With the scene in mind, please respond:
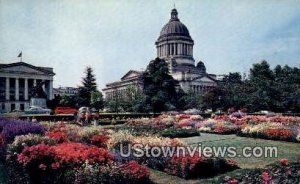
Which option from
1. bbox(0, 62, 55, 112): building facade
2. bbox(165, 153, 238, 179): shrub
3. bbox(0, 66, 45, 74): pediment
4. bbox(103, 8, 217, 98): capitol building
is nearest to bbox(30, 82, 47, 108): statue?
bbox(165, 153, 238, 179): shrub

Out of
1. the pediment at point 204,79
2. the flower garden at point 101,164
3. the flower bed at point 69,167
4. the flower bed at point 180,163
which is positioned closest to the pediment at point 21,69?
the pediment at point 204,79

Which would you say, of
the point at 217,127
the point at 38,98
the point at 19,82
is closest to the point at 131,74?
the point at 19,82

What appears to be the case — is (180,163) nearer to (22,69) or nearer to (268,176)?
(268,176)

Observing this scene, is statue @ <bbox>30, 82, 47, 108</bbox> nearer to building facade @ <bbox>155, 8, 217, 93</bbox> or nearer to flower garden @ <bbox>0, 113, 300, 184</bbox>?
flower garden @ <bbox>0, 113, 300, 184</bbox>

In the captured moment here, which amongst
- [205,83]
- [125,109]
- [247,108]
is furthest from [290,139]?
[205,83]

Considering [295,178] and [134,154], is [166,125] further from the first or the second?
[295,178]
